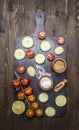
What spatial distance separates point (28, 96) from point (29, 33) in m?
0.65

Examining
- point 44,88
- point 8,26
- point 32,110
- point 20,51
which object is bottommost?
point 32,110

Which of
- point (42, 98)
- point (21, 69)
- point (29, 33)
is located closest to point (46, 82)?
point (42, 98)

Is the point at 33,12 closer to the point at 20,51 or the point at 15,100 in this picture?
the point at 20,51

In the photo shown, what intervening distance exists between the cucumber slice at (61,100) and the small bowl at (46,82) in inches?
5.5

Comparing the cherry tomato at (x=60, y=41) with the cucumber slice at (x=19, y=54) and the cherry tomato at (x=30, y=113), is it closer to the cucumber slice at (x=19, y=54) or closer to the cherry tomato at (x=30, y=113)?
the cucumber slice at (x=19, y=54)

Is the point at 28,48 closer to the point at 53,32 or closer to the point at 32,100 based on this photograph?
the point at 53,32

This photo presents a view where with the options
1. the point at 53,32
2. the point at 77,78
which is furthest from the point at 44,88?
the point at 53,32

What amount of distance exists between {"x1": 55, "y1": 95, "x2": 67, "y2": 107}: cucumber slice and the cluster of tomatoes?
19cm

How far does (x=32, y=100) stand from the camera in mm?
3100

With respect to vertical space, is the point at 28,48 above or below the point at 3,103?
above

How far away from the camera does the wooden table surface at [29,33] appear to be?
10.3ft

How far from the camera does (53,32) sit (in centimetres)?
321

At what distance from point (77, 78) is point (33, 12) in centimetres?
82

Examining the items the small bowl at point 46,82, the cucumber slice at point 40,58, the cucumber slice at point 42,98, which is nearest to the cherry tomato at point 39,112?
the cucumber slice at point 42,98
